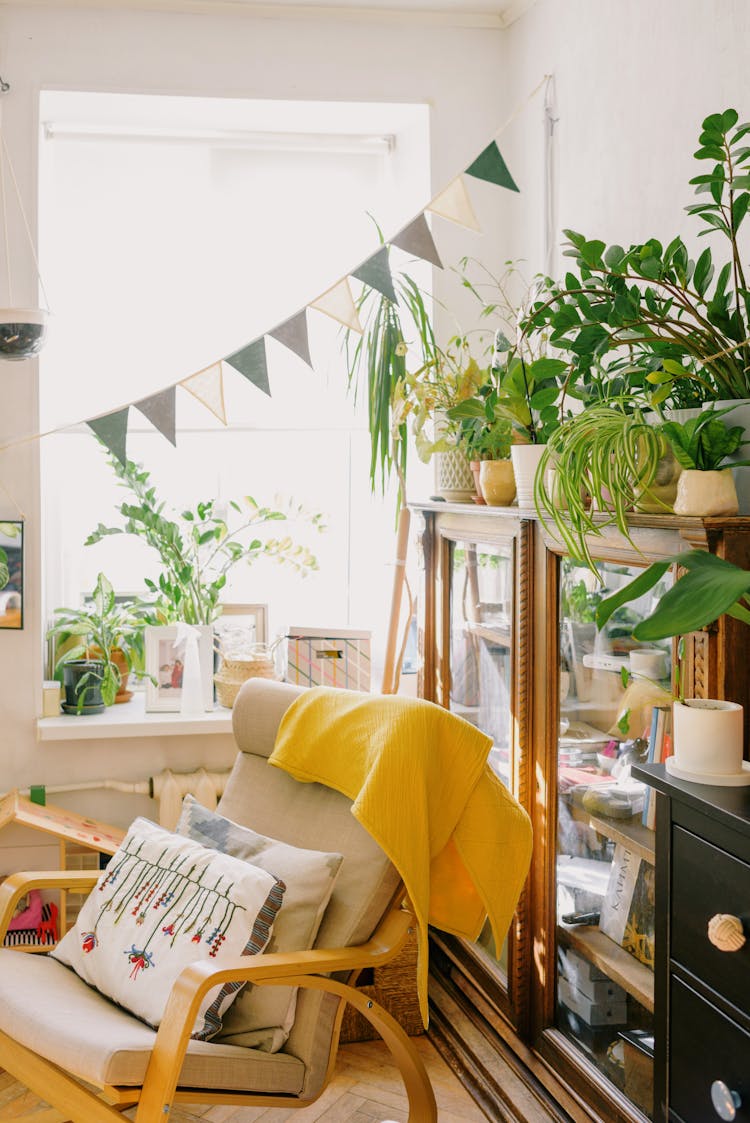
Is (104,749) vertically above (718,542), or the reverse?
(718,542)

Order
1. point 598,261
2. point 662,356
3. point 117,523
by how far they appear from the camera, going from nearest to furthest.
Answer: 1. point 598,261
2. point 662,356
3. point 117,523

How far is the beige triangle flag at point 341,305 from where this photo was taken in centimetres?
261

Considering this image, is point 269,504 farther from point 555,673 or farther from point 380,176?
point 555,673

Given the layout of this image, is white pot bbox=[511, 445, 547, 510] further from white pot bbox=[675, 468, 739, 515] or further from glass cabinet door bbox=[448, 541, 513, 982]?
white pot bbox=[675, 468, 739, 515]

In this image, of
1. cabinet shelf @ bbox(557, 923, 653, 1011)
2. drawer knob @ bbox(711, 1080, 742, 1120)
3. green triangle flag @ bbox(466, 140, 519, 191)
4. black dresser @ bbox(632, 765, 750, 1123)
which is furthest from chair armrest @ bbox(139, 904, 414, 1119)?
green triangle flag @ bbox(466, 140, 519, 191)

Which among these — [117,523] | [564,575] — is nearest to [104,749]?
[117,523]

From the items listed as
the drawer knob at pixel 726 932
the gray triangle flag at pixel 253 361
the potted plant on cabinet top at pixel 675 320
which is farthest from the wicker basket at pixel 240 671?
the drawer knob at pixel 726 932

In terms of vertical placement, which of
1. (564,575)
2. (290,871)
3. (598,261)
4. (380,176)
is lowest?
(290,871)

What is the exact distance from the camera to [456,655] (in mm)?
2682

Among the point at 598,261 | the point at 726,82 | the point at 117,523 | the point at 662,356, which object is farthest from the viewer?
the point at 117,523

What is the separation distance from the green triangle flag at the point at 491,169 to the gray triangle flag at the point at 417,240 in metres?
0.17

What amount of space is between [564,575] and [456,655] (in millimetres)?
690

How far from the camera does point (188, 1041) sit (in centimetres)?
171

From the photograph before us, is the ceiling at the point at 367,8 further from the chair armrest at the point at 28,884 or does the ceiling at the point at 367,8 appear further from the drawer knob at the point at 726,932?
the drawer knob at the point at 726,932
